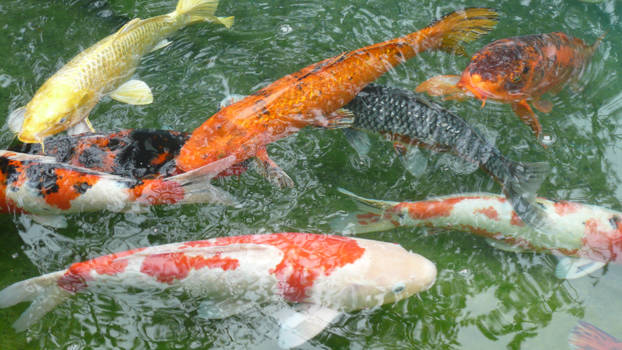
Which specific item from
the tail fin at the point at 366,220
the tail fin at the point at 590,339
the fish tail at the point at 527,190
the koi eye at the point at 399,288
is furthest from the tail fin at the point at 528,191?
the koi eye at the point at 399,288

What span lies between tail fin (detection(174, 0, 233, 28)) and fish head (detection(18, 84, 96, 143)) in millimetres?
1126

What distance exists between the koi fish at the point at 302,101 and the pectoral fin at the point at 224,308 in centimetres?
82

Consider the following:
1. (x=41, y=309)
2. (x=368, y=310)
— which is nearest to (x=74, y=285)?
(x=41, y=309)

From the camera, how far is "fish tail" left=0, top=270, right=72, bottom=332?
270cm

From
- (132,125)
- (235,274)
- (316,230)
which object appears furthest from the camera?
(132,125)

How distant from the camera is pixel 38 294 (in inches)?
108

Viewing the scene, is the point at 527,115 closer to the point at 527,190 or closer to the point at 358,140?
the point at 527,190

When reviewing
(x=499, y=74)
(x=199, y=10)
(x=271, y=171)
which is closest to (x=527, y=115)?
(x=499, y=74)

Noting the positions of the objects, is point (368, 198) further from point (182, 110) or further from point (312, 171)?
point (182, 110)

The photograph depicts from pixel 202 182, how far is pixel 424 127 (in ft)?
4.99

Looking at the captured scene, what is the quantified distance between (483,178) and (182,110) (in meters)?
2.31

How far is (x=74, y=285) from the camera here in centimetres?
273

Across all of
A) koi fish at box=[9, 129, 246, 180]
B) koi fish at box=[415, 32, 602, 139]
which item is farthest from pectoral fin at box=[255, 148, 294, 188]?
koi fish at box=[415, 32, 602, 139]

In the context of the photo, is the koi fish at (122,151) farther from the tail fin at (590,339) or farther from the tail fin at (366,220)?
the tail fin at (590,339)
